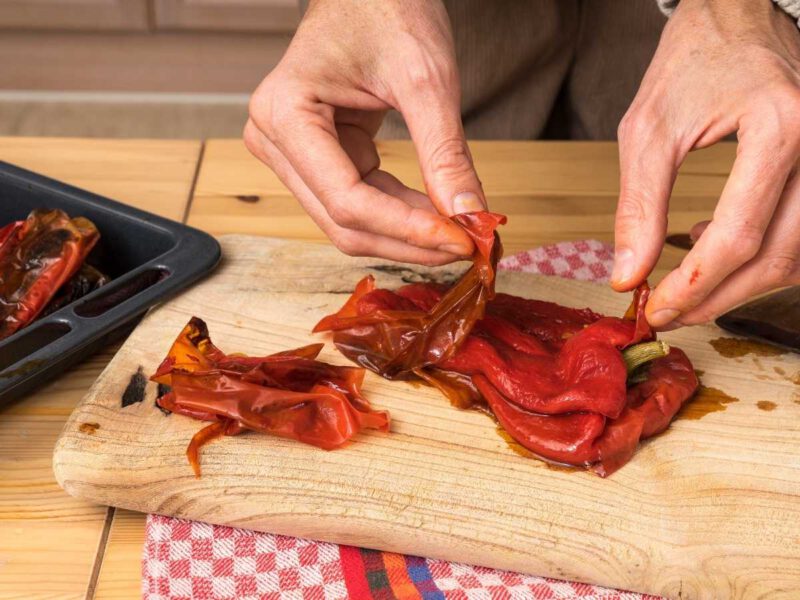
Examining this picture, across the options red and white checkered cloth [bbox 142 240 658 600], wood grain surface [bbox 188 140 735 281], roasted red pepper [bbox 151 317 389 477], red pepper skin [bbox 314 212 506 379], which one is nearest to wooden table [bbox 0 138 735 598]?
wood grain surface [bbox 188 140 735 281]

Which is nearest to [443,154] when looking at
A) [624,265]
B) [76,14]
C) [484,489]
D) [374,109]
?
[374,109]

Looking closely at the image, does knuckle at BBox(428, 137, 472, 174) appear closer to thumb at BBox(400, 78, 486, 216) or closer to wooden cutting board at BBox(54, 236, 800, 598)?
thumb at BBox(400, 78, 486, 216)

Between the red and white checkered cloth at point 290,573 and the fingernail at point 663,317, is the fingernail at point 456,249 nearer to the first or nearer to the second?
the fingernail at point 663,317

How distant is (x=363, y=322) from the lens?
6.55ft

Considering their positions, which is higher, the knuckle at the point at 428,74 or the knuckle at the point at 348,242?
the knuckle at the point at 428,74

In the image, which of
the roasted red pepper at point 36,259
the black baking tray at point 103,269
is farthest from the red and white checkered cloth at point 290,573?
the roasted red pepper at point 36,259

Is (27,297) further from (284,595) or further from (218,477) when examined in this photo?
(284,595)

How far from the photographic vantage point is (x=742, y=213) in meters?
1.62

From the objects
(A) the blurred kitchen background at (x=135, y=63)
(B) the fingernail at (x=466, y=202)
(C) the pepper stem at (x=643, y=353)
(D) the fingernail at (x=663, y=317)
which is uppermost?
(B) the fingernail at (x=466, y=202)

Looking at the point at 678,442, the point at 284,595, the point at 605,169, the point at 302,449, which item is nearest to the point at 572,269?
the point at 605,169

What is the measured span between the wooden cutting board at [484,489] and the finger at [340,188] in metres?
0.32

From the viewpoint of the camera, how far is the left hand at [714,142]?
162 cm

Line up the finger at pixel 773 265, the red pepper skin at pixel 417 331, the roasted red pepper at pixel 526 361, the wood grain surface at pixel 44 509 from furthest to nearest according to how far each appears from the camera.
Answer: the red pepper skin at pixel 417 331 < the roasted red pepper at pixel 526 361 < the finger at pixel 773 265 < the wood grain surface at pixel 44 509

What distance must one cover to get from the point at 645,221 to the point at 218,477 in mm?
843
